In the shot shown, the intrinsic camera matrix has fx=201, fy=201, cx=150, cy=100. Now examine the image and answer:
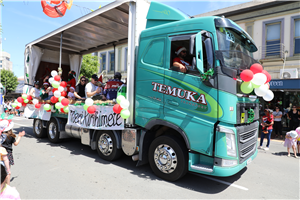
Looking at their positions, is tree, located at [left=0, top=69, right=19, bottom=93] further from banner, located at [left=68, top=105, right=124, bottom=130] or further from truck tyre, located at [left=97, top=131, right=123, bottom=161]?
truck tyre, located at [left=97, top=131, right=123, bottom=161]

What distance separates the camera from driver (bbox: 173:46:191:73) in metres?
3.91

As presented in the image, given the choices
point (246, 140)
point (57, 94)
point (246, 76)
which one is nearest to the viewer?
point (246, 76)

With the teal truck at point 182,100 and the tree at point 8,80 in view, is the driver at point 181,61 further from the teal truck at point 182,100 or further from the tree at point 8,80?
the tree at point 8,80

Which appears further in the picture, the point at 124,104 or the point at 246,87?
the point at 124,104

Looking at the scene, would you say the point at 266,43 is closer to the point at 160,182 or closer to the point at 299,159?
the point at 299,159

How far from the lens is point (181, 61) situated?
407cm

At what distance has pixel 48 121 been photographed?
7.79m

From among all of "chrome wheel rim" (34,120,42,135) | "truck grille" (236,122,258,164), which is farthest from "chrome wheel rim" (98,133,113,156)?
"chrome wheel rim" (34,120,42,135)

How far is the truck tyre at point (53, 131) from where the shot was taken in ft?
23.7

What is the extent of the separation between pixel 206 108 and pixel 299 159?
16.2 feet

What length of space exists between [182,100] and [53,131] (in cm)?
566

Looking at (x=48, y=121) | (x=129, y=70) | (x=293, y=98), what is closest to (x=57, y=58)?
(x=48, y=121)

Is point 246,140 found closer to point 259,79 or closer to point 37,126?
point 259,79

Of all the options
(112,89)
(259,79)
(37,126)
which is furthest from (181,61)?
(37,126)
